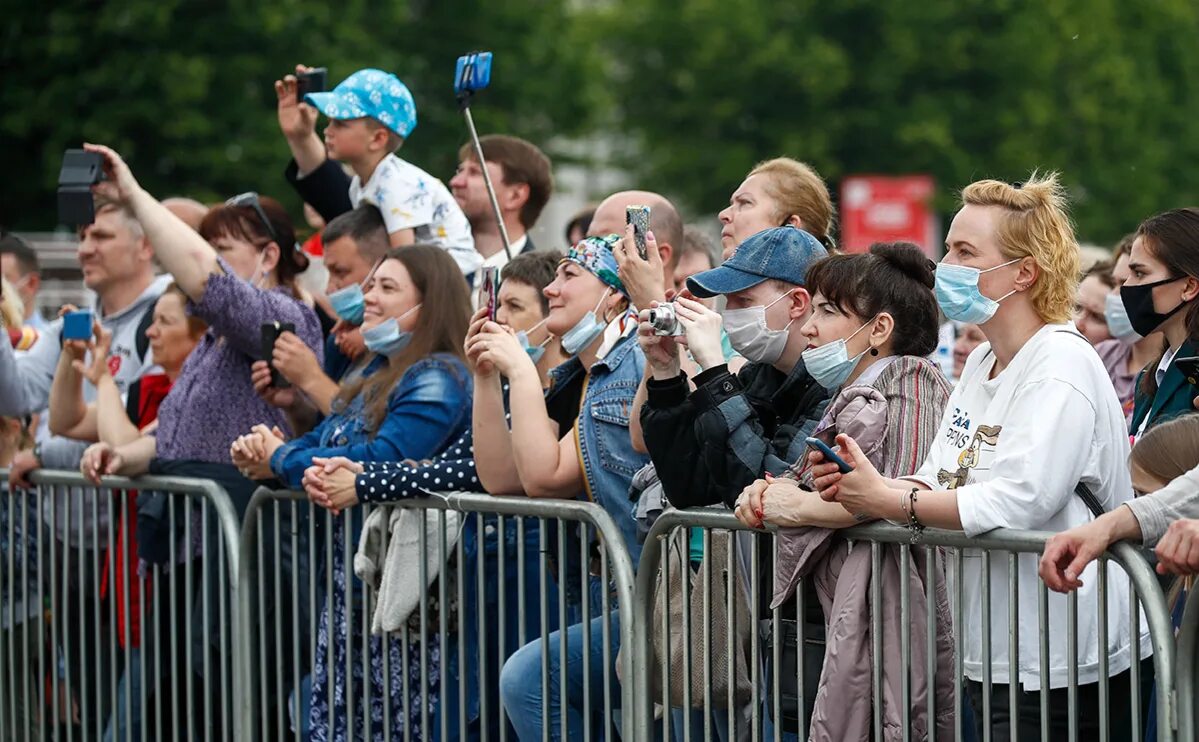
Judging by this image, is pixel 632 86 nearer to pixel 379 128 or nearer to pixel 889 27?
pixel 889 27

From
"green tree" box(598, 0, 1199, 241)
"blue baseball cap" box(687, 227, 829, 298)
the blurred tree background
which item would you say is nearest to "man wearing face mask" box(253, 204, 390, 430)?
"blue baseball cap" box(687, 227, 829, 298)

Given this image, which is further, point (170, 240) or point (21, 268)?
point (21, 268)

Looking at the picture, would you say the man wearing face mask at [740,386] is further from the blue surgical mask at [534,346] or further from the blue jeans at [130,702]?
the blue jeans at [130,702]

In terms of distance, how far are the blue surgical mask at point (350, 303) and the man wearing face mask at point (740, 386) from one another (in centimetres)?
194

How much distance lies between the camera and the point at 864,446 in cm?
474

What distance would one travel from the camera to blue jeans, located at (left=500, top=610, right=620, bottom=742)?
555cm

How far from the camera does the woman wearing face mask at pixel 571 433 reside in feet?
18.3

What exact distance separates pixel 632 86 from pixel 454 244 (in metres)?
34.9

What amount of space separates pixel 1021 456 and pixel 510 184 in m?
3.85

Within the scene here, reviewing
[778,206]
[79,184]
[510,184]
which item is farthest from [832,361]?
[79,184]

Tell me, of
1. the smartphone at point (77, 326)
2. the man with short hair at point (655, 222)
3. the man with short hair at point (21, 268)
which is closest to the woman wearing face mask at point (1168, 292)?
the man with short hair at point (655, 222)

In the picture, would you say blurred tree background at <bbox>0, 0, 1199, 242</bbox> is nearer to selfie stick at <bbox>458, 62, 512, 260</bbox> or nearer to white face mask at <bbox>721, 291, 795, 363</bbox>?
selfie stick at <bbox>458, 62, 512, 260</bbox>

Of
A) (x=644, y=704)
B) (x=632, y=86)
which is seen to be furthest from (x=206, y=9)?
(x=644, y=704)

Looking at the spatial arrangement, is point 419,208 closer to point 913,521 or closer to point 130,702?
point 130,702
